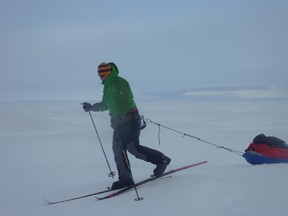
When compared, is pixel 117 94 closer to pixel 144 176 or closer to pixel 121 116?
pixel 121 116

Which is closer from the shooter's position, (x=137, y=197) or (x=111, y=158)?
(x=137, y=197)

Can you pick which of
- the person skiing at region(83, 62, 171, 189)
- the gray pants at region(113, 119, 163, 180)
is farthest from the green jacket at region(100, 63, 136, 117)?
the gray pants at region(113, 119, 163, 180)

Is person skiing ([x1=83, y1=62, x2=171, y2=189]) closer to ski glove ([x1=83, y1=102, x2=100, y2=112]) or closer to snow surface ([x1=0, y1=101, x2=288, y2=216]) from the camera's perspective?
ski glove ([x1=83, y1=102, x2=100, y2=112])

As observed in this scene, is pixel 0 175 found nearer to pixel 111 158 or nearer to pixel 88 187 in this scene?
pixel 88 187

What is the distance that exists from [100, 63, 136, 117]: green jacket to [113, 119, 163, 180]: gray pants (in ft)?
0.81

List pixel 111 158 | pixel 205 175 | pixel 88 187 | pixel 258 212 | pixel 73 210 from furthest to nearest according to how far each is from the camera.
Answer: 1. pixel 111 158
2. pixel 88 187
3. pixel 205 175
4. pixel 73 210
5. pixel 258 212

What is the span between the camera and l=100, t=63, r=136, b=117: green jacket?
17.4 ft

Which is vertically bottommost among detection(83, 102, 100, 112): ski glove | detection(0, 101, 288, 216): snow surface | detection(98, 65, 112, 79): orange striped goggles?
detection(0, 101, 288, 216): snow surface

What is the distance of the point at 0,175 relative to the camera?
7613 mm

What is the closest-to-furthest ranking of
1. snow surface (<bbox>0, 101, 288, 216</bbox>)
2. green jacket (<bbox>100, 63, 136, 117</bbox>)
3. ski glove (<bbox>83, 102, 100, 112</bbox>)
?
snow surface (<bbox>0, 101, 288, 216</bbox>), green jacket (<bbox>100, 63, 136, 117</bbox>), ski glove (<bbox>83, 102, 100, 112</bbox>)

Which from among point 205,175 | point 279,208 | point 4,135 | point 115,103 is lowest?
point 279,208

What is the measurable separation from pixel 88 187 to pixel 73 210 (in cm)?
149

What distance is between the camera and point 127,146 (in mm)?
5398

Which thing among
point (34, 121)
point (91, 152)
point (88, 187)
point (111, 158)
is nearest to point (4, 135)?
point (34, 121)
